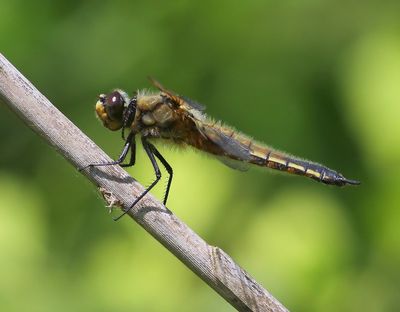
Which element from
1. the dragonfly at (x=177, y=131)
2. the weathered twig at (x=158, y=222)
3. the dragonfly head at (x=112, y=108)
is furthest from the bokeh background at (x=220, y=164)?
the weathered twig at (x=158, y=222)

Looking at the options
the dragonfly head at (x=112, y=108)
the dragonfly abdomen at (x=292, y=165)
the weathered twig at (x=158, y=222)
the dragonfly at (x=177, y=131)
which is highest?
the dragonfly abdomen at (x=292, y=165)

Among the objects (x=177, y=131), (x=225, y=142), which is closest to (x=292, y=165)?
(x=225, y=142)

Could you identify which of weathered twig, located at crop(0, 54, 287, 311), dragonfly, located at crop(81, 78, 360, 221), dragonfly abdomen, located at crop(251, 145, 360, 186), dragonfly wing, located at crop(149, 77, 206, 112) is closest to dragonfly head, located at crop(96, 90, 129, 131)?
dragonfly, located at crop(81, 78, 360, 221)

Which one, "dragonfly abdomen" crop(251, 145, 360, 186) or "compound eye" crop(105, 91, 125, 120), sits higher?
"dragonfly abdomen" crop(251, 145, 360, 186)

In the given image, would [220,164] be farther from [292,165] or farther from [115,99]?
[115,99]

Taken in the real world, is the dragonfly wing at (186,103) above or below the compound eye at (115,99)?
above

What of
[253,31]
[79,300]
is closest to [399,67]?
[253,31]

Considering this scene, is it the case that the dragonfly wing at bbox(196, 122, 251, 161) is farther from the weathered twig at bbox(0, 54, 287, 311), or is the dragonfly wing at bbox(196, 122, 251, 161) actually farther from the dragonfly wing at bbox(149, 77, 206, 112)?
the weathered twig at bbox(0, 54, 287, 311)

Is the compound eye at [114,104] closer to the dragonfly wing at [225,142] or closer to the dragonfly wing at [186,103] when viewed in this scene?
the dragonfly wing at [186,103]
